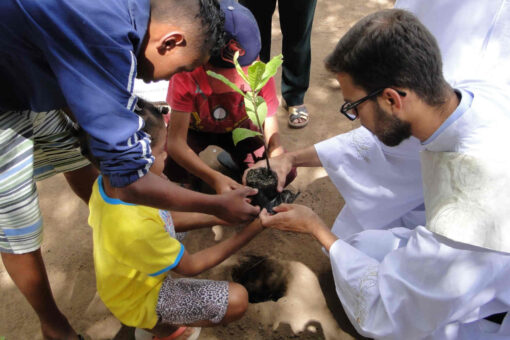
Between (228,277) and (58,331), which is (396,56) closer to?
(228,277)

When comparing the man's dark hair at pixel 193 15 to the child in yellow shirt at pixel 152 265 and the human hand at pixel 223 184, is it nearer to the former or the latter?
the child in yellow shirt at pixel 152 265

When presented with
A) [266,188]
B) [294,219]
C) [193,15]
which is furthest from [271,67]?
[294,219]

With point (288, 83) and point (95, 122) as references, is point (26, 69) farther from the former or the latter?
point (288, 83)

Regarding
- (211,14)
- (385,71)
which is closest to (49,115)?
(211,14)

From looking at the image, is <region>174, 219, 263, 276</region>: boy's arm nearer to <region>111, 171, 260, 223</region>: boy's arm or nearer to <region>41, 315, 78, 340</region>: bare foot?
<region>111, 171, 260, 223</region>: boy's arm

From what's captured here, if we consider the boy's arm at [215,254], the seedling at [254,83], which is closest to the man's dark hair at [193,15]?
the seedling at [254,83]

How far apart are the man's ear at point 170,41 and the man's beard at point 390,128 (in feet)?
2.74

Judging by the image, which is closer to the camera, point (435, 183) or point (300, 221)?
point (435, 183)

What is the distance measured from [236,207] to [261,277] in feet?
2.87

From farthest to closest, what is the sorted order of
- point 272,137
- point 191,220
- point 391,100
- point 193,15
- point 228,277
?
point 272,137
point 228,277
point 191,220
point 391,100
point 193,15

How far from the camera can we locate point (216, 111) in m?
2.68

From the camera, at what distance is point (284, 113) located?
12.7 feet

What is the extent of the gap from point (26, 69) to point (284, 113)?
8.82 ft

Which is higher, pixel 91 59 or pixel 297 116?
pixel 91 59
